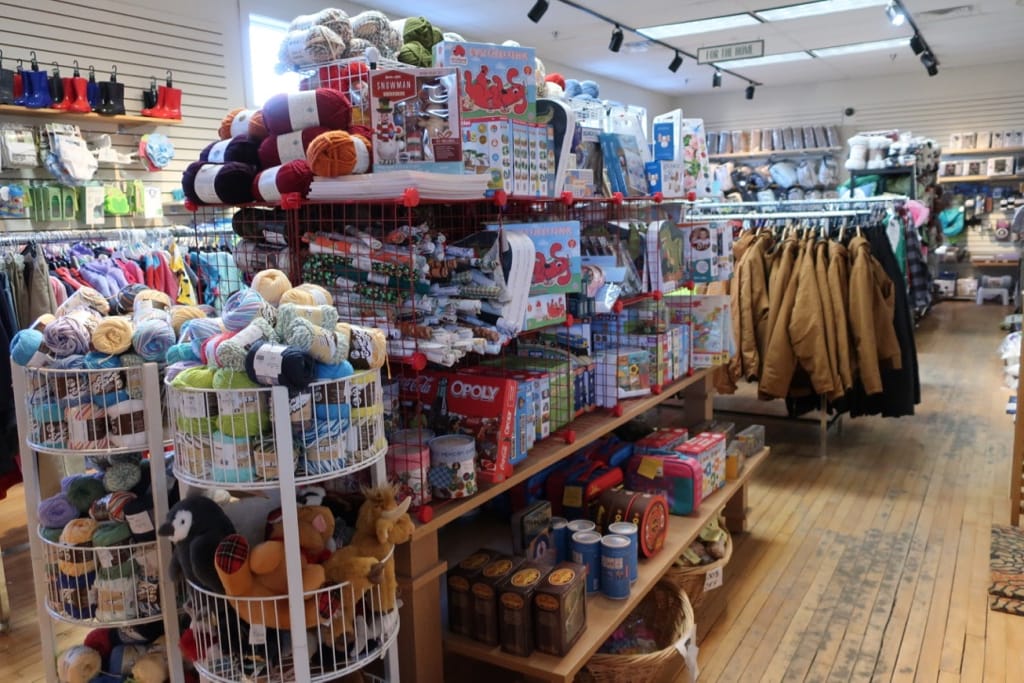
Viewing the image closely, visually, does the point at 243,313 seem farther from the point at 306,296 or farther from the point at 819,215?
the point at 819,215

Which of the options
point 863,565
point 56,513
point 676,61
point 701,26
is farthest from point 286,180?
point 676,61

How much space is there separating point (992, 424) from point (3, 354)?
598 centimetres

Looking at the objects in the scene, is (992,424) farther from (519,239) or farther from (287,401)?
(287,401)

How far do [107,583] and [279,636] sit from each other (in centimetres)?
45

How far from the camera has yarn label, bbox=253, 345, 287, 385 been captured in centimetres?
143

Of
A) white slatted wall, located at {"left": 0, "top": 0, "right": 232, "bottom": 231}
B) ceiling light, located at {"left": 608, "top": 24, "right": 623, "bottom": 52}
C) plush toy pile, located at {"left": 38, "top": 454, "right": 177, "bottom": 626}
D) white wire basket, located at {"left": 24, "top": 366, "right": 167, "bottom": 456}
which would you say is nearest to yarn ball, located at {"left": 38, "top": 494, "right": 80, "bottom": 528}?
plush toy pile, located at {"left": 38, "top": 454, "right": 177, "bottom": 626}

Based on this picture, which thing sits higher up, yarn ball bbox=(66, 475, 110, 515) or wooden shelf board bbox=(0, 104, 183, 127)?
wooden shelf board bbox=(0, 104, 183, 127)

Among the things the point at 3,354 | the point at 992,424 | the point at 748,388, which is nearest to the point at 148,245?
the point at 3,354

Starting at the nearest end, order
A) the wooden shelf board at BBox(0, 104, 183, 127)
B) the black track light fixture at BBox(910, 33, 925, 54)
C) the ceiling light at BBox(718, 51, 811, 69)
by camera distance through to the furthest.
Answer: the wooden shelf board at BBox(0, 104, 183, 127) < the black track light fixture at BBox(910, 33, 925, 54) < the ceiling light at BBox(718, 51, 811, 69)

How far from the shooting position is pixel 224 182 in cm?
208

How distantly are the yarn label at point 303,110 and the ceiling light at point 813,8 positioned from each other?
20.5 feet

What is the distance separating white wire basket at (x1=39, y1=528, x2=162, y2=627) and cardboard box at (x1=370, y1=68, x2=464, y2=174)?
1062 millimetres

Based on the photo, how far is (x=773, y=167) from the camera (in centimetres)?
1193

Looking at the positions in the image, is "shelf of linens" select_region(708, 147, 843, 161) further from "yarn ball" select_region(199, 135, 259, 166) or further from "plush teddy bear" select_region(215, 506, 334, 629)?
"plush teddy bear" select_region(215, 506, 334, 629)
